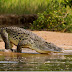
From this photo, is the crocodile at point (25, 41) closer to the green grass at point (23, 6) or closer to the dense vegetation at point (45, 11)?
the dense vegetation at point (45, 11)

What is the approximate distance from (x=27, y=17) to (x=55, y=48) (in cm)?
889

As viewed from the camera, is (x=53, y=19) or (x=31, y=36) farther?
(x=53, y=19)

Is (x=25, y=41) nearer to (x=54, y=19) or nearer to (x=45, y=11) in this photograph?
(x=54, y=19)

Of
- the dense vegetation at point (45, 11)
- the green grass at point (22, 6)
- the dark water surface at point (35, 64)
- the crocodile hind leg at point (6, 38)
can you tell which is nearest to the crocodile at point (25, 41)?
the crocodile hind leg at point (6, 38)

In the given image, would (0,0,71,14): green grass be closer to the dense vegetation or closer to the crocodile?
the dense vegetation

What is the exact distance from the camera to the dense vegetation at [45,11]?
609 inches

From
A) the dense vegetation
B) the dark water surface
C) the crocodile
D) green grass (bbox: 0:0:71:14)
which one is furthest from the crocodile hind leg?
green grass (bbox: 0:0:71:14)

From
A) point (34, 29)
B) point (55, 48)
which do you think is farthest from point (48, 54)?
point (34, 29)

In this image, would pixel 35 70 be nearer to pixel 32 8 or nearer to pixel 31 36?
pixel 31 36

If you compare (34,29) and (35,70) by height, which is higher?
(35,70)

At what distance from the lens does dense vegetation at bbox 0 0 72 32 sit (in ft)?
50.8

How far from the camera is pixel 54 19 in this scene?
1553 cm

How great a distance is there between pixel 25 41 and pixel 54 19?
7.45 metres

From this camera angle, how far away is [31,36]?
840 cm
